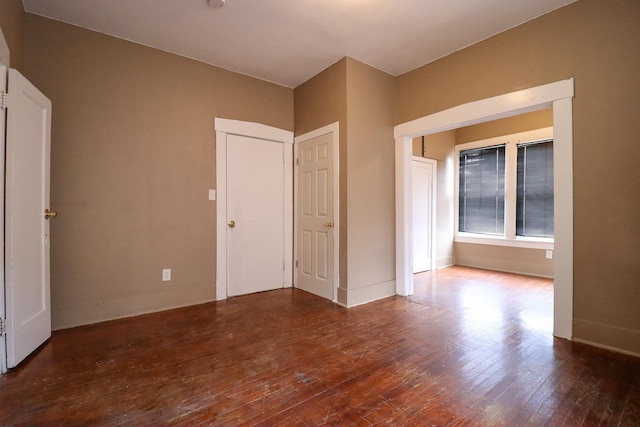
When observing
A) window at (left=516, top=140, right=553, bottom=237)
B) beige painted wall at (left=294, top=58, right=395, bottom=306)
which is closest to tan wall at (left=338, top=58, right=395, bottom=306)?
beige painted wall at (left=294, top=58, right=395, bottom=306)

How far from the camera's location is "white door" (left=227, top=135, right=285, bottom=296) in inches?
141

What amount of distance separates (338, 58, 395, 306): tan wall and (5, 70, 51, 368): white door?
257 centimetres

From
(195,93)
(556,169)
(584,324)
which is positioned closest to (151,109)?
(195,93)

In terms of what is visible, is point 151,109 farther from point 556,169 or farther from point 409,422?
point 556,169

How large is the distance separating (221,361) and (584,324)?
2748 millimetres

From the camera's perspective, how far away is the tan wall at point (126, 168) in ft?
8.68

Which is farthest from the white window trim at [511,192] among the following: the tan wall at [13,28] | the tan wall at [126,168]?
the tan wall at [13,28]

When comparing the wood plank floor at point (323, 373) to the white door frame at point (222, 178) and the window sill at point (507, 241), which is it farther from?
the window sill at point (507, 241)

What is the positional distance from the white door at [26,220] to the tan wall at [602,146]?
3.88 m

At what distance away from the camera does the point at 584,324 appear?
234cm

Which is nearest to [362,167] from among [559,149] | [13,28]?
[559,149]

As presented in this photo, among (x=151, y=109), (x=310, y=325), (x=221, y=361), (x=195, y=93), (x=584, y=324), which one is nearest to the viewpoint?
(x=221, y=361)

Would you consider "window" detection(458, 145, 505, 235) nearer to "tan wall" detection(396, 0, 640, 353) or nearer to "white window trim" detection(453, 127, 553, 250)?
"white window trim" detection(453, 127, 553, 250)

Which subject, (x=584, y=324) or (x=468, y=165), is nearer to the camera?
(x=584, y=324)
